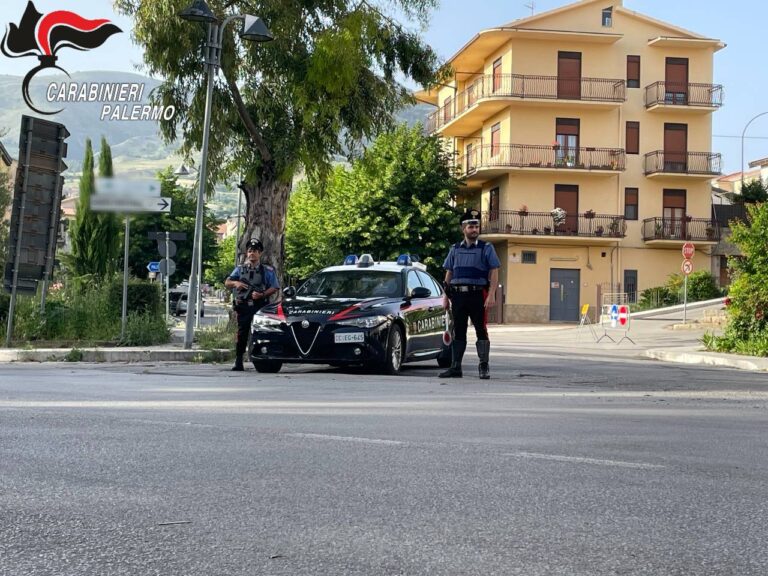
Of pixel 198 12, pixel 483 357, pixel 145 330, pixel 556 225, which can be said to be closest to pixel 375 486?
pixel 483 357

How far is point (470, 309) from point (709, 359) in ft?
28.3

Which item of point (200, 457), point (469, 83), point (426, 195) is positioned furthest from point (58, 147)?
point (469, 83)

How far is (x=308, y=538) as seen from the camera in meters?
4.00

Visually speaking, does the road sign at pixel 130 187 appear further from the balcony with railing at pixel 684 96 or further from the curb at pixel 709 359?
the balcony with railing at pixel 684 96

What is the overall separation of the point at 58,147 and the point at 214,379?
1007 centimetres

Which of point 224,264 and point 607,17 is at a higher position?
point 607,17

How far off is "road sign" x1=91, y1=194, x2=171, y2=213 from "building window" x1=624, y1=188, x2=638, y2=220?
125 ft

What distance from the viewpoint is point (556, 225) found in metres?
53.8

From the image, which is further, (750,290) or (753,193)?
(753,193)

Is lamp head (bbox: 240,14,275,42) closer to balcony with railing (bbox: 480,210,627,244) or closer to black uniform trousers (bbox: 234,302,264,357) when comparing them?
black uniform trousers (bbox: 234,302,264,357)

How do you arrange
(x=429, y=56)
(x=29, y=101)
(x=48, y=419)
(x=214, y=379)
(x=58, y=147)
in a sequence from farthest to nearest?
(x=29, y=101) → (x=429, y=56) → (x=58, y=147) → (x=214, y=379) → (x=48, y=419)

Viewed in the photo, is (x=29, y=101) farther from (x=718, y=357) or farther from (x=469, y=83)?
(x=469, y=83)

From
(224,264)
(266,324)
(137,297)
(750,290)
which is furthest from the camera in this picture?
(224,264)

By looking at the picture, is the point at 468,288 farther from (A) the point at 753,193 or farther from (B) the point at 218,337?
(A) the point at 753,193
